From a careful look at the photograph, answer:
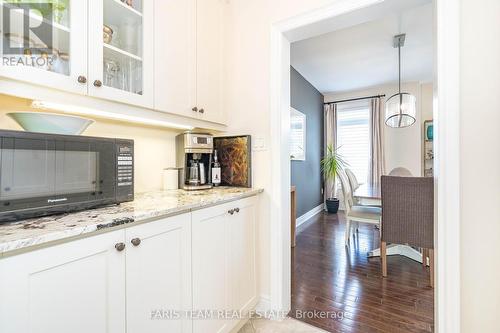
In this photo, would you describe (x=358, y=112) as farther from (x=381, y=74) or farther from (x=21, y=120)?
(x=21, y=120)

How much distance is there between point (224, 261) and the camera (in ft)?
4.57

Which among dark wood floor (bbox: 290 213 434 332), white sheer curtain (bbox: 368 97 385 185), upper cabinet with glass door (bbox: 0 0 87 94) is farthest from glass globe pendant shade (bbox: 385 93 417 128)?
upper cabinet with glass door (bbox: 0 0 87 94)

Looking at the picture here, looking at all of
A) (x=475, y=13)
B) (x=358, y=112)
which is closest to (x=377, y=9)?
(x=475, y=13)

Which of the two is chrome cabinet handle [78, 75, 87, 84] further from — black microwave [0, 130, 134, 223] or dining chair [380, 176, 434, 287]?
dining chair [380, 176, 434, 287]

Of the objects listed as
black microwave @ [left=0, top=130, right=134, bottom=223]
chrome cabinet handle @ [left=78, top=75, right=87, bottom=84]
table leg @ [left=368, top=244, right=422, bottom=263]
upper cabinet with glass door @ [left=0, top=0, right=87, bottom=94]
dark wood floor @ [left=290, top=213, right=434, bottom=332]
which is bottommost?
dark wood floor @ [left=290, top=213, right=434, bottom=332]

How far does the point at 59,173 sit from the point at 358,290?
2311mm

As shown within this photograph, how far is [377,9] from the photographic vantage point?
1.39m

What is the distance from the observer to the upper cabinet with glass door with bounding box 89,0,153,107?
109cm

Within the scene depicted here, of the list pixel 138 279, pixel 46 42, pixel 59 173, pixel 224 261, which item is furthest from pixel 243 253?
pixel 46 42

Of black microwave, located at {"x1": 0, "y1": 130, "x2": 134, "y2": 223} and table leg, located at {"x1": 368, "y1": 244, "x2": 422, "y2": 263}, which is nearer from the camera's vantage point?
black microwave, located at {"x1": 0, "y1": 130, "x2": 134, "y2": 223}

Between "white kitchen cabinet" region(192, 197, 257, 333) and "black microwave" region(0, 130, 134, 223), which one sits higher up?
"black microwave" region(0, 130, 134, 223)

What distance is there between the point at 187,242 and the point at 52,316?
538 mm

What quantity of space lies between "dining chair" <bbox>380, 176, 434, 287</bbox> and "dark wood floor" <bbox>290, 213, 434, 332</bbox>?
22cm

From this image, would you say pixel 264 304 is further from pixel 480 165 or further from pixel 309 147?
pixel 309 147
